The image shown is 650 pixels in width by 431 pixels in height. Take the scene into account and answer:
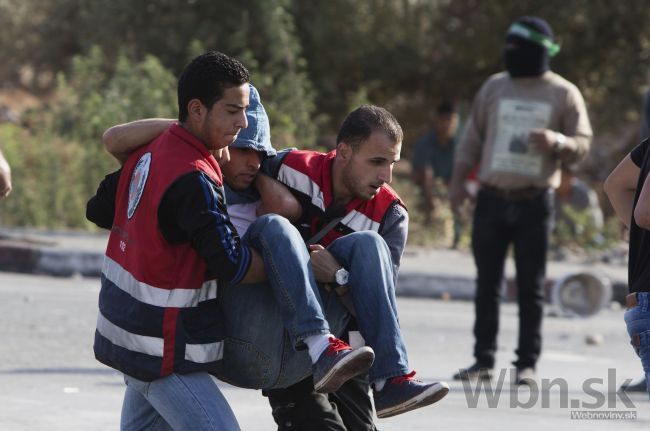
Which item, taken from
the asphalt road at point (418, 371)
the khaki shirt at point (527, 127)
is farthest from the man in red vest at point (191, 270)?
the khaki shirt at point (527, 127)

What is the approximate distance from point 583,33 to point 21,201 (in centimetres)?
817

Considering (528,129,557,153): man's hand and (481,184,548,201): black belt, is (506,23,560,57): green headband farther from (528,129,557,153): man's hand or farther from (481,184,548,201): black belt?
(481,184,548,201): black belt

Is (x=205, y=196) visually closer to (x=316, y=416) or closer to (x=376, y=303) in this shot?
(x=376, y=303)

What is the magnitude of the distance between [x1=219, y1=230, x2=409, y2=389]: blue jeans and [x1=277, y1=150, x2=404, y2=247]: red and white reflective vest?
306 millimetres

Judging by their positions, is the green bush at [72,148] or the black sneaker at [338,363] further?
the green bush at [72,148]

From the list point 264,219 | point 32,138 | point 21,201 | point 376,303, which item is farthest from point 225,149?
point 32,138

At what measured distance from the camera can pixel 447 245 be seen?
15.4 m

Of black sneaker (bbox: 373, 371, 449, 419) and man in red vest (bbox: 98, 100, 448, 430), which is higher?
man in red vest (bbox: 98, 100, 448, 430)

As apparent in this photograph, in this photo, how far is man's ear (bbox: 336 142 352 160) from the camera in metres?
4.56

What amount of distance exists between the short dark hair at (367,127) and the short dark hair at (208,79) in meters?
0.61

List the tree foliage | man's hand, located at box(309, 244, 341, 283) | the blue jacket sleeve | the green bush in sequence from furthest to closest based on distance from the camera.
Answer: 1. the tree foliage
2. the green bush
3. man's hand, located at box(309, 244, 341, 283)
4. the blue jacket sleeve

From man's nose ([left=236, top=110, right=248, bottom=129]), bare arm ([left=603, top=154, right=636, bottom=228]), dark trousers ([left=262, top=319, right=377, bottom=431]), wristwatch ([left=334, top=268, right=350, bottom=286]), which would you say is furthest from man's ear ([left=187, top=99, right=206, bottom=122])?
bare arm ([left=603, top=154, right=636, bottom=228])

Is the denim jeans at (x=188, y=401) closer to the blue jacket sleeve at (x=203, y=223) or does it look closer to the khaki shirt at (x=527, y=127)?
the blue jacket sleeve at (x=203, y=223)

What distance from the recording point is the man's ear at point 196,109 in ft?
13.2
